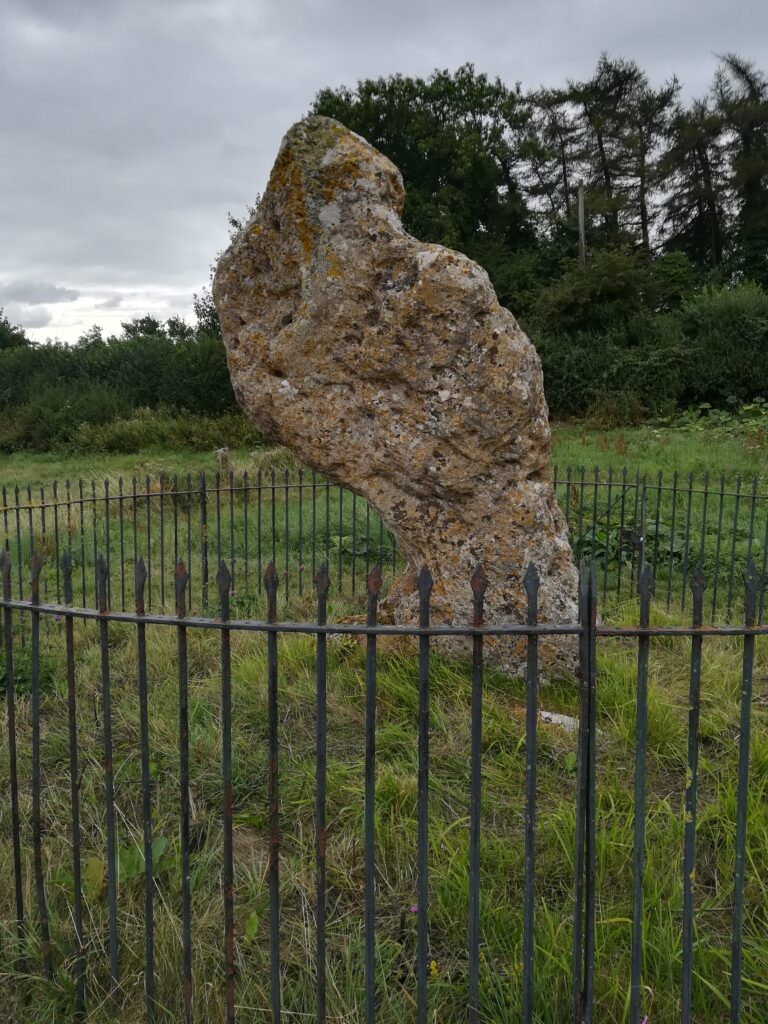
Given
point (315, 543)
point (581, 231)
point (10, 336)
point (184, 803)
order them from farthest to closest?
point (10, 336) < point (581, 231) < point (315, 543) < point (184, 803)

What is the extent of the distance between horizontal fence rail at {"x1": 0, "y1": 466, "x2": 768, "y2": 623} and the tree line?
8.69 metres

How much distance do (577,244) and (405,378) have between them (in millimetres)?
24164

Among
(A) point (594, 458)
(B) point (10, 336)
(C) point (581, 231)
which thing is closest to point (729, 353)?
(A) point (594, 458)

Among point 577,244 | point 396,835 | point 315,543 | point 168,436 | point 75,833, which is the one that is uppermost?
point 577,244

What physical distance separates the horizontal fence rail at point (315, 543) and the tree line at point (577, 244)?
342 inches

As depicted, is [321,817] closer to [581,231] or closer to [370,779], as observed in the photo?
[370,779]

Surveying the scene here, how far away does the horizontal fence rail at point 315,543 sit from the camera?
6621 mm

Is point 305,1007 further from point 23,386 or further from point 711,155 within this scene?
point 711,155

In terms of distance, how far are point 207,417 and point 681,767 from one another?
18.1 meters

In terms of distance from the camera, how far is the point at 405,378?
14.8 feet

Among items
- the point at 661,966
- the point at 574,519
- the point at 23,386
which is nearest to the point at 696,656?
the point at 661,966

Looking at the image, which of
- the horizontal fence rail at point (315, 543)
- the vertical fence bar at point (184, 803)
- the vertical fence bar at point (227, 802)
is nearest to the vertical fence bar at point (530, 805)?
the vertical fence bar at point (227, 802)

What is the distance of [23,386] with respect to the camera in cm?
2348

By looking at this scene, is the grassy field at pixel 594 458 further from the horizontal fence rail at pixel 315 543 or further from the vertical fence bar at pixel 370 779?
the vertical fence bar at pixel 370 779
